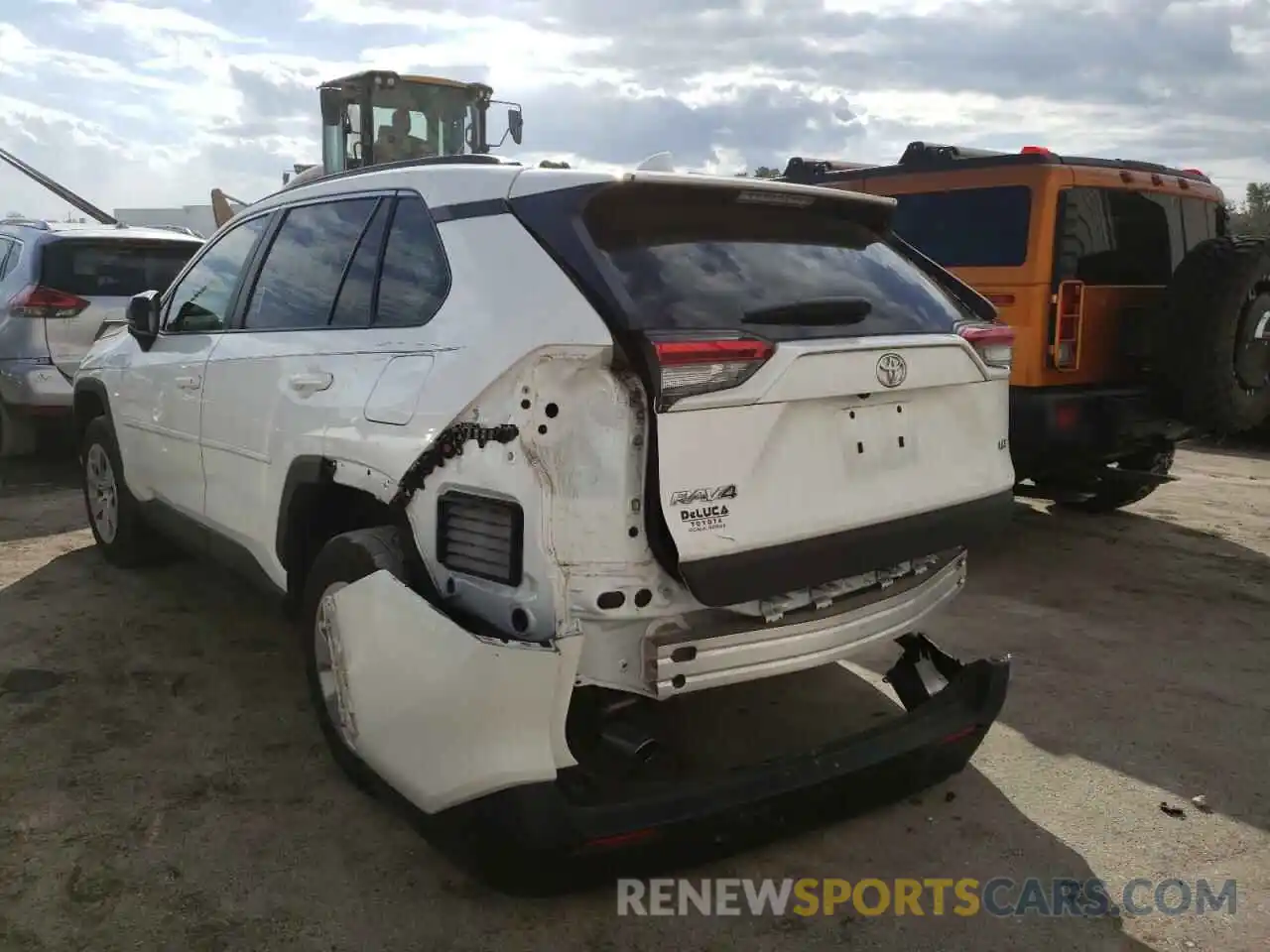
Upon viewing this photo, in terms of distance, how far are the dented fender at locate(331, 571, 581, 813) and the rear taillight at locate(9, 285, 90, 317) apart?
5.75 meters

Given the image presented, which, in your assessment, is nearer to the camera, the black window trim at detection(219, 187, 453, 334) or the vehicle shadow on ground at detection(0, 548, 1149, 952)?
the vehicle shadow on ground at detection(0, 548, 1149, 952)

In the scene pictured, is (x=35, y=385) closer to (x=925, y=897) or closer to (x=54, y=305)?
(x=54, y=305)

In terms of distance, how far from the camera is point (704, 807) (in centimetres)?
Result: 265

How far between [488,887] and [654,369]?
141 cm

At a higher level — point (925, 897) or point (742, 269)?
point (742, 269)

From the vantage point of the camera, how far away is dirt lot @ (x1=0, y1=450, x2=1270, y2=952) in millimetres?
2682

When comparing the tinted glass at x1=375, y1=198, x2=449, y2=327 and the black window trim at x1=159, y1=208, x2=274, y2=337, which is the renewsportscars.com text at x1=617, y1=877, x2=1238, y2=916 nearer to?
the tinted glass at x1=375, y1=198, x2=449, y2=327

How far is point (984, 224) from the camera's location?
19.9 ft

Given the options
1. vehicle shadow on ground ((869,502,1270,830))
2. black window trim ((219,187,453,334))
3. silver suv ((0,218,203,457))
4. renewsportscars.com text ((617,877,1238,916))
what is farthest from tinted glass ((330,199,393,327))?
silver suv ((0,218,203,457))

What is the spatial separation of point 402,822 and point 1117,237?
5049mm

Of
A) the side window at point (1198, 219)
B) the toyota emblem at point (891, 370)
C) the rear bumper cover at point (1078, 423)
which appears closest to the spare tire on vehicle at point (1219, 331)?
the rear bumper cover at point (1078, 423)

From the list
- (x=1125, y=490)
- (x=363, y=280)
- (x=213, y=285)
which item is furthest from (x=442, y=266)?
(x=1125, y=490)

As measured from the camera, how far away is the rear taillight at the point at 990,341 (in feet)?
10.7

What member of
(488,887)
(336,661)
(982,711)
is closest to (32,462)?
(336,661)
